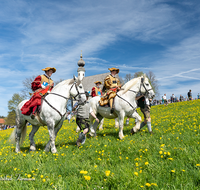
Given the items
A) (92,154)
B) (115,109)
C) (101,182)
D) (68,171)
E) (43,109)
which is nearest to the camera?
(101,182)

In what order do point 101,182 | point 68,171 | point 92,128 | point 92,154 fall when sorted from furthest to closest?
point 92,128, point 92,154, point 68,171, point 101,182

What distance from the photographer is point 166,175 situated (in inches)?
144

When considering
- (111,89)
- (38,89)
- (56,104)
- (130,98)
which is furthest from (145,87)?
(38,89)

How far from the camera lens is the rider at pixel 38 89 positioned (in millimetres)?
6539

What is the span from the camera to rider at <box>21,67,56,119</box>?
21.5ft

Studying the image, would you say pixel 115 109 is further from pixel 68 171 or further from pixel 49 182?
pixel 49 182

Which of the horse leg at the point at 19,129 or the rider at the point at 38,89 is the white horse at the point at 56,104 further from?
the horse leg at the point at 19,129

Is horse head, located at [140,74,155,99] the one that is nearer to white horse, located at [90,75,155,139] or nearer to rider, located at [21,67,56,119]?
white horse, located at [90,75,155,139]

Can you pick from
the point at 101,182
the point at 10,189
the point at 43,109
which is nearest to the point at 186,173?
the point at 101,182

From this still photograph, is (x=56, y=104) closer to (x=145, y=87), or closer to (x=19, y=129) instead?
(x=19, y=129)

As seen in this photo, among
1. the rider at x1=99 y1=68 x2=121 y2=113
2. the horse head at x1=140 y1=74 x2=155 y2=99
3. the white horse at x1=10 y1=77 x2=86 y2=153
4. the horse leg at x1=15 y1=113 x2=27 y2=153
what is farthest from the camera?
the rider at x1=99 y1=68 x2=121 y2=113

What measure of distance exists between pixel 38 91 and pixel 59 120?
147 centimetres

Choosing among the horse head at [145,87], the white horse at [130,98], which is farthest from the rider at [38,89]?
the horse head at [145,87]

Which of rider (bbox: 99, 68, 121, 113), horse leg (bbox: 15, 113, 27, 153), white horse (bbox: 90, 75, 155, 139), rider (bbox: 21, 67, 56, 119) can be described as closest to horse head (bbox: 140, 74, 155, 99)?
white horse (bbox: 90, 75, 155, 139)
